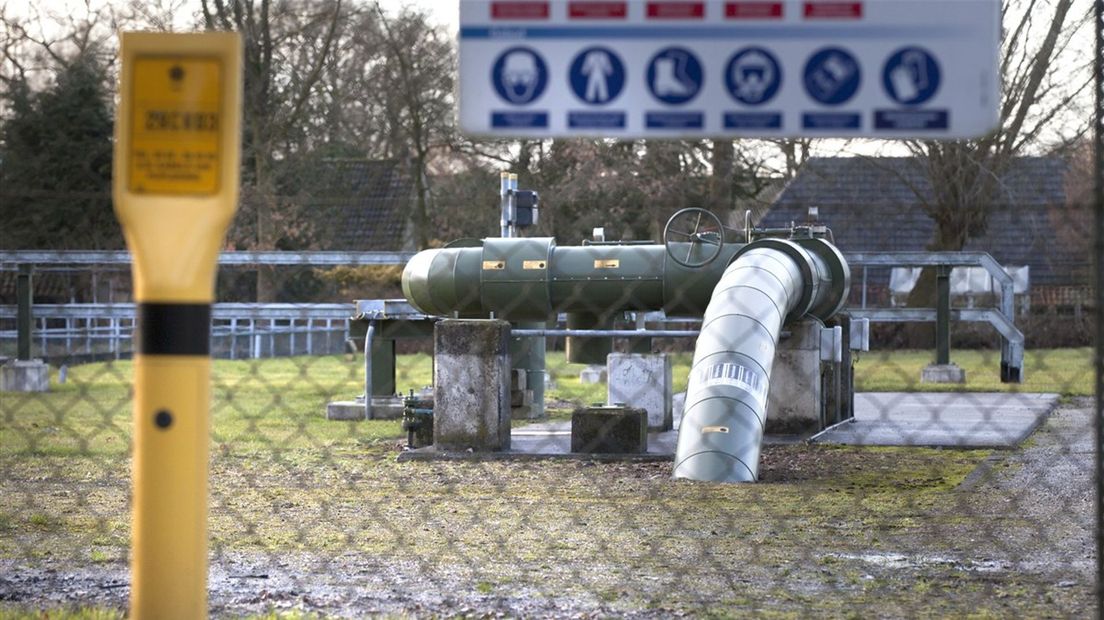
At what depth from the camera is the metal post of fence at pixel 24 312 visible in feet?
45.4

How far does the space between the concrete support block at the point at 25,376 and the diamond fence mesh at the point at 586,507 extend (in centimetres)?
18

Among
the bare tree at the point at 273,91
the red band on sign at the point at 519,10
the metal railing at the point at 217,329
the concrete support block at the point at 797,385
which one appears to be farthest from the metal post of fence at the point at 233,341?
the red band on sign at the point at 519,10

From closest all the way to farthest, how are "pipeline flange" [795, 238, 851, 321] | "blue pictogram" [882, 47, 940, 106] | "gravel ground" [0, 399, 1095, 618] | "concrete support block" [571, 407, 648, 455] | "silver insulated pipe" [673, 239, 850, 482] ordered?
"blue pictogram" [882, 47, 940, 106] → "gravel ground" [0, 399, 1095, 618] → "silver insulated pipe" [673, 239, 850, 482] → "concrete support block" [571, 407, 648, 455] → "pipeline flange" [795, 238, 851, 321]

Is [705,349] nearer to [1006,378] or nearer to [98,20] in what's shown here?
[98,20]

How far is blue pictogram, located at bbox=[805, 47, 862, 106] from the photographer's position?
2877 mm

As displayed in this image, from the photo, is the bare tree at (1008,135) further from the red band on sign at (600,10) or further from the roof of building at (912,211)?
the red band on sign at (600,10)

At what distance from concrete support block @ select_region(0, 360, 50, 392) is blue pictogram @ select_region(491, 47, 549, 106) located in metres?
12.0

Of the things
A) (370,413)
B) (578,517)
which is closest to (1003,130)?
(370,413)

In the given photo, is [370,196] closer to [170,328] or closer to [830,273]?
[830,273]

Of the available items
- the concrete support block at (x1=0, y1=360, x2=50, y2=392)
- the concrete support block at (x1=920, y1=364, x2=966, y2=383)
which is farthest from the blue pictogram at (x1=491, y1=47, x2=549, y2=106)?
the concrete support block at (x1=920, y1=364, x2=966, y2=383)

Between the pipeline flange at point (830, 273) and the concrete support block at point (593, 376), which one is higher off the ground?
the pipeline flange at point (830, 273)

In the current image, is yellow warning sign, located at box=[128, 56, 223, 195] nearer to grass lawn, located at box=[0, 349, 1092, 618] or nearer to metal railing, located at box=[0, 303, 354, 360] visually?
grass lawn, located at box=[0, 349, 1092, 618]

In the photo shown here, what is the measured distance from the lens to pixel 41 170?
717 centimetres

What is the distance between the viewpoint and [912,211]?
4094mm
